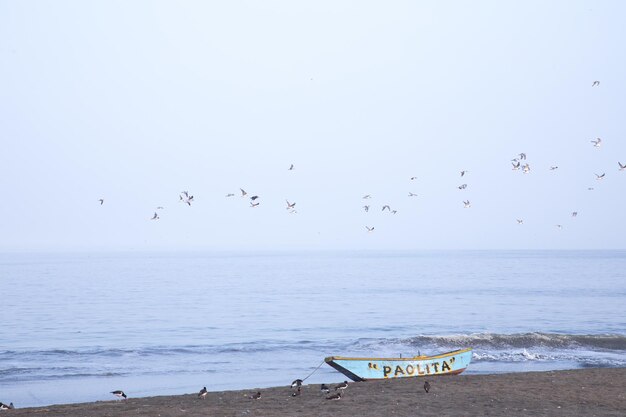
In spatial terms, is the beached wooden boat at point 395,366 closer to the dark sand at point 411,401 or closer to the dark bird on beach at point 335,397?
the dark sand at point 411,401

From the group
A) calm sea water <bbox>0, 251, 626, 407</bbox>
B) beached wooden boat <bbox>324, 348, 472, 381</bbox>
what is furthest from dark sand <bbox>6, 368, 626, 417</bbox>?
calm sea water <bbox>0, 251, 626, 407</bbox>

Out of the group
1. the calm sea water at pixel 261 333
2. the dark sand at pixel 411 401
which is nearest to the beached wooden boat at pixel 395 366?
the dark sand at pixel 411 401

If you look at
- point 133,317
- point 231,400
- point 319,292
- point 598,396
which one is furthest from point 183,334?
point 319,292

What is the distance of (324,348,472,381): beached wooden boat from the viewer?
2647 cm

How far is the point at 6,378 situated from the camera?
3238 cm

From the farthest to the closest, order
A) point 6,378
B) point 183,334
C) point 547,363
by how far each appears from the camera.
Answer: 1. point 183,334
2. point 547,363
3. point 6,378

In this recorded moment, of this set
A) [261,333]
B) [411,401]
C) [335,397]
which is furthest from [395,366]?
[261,333]

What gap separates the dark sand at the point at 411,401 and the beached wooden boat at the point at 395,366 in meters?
0.47

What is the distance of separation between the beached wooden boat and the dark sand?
0.47m

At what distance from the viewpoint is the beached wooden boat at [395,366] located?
26.5m

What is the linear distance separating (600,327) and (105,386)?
34328mm

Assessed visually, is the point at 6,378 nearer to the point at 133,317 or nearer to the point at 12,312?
the point at 133,317

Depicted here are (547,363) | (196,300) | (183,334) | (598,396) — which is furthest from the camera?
(196,300)

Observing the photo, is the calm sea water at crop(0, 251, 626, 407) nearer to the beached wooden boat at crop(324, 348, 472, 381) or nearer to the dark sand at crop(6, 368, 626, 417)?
the beached wooden boat at crop(324, 348, 472, 381)
